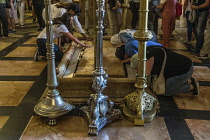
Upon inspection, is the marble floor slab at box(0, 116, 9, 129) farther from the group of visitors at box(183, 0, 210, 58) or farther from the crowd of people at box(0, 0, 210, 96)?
the group of visitors at box(183, 0, 210, 58)

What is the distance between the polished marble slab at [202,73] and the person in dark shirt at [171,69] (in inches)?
26.2

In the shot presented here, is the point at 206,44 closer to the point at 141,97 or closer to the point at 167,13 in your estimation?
the point at 167,13

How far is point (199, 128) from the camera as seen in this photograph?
2.30 meters

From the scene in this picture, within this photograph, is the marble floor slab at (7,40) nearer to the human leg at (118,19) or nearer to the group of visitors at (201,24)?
the human leg at (118,19)

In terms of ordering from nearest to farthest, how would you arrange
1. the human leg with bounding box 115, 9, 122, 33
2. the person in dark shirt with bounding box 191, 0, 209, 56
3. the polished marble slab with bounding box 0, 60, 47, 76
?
1. the polished marble slab with bounding box 0, 60, 47, 76
2. the person in dark shirt with bounding box 191, 0, 209, 56
3. the human leg with bounding box 115, 9, 122, 33

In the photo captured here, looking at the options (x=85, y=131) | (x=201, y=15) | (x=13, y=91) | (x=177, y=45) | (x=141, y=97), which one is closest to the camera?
(x=85, y=131)

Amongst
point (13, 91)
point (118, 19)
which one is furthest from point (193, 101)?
point (118, 19)

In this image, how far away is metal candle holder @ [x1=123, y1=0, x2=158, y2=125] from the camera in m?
2.18

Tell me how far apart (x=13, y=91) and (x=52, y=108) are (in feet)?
3.12

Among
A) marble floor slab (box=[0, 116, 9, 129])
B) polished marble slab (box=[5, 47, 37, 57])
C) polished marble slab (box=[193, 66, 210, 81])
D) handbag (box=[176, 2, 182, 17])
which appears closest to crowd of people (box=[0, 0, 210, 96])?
handbag (box=[176, 2, 182, 17])

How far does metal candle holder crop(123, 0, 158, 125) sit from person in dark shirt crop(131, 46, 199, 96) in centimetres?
47

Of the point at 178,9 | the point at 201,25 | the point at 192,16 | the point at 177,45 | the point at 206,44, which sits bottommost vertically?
the point at 177,45

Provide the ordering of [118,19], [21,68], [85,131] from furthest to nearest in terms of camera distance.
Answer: [118,19] < [21,68] < [85,131]

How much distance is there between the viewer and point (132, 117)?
7.69 feet
